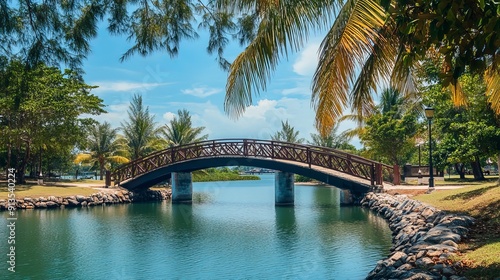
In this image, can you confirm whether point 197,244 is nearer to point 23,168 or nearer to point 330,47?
point 330,47

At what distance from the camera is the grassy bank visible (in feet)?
18.6

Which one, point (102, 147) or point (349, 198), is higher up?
point (102, 147)

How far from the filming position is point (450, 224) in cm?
871

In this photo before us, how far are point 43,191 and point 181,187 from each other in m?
7.63

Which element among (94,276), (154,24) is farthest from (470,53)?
(94,276)

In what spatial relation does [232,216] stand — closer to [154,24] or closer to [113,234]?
[113,234]

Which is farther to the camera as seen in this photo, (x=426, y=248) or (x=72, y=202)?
(x=72, y=202)

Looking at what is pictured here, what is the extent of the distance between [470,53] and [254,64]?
2.84 metres

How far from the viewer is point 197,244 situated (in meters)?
13.1

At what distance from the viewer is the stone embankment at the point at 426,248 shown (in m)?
6.11

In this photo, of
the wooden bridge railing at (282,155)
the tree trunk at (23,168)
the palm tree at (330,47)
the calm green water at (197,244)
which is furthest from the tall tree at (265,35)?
the tree trunk at (23,168)

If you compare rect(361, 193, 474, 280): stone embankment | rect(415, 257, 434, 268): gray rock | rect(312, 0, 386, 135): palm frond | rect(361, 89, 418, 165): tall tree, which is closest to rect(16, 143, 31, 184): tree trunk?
rect(361, 89, 418, 165): tall tree

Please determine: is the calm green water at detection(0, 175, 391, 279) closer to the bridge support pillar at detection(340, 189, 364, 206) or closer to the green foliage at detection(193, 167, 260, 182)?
the bridge support pillar at detection(340, 189, 364, 206)

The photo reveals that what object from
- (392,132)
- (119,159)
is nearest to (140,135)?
(119,159)
